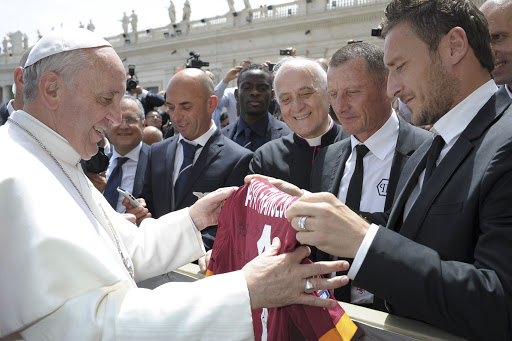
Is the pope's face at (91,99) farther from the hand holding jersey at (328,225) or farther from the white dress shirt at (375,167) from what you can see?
the white dress shirt at (375,167)

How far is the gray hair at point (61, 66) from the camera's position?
2.08 meters

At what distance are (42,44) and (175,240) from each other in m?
1.22

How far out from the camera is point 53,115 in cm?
211

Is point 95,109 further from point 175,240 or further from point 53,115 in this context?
point 175,240

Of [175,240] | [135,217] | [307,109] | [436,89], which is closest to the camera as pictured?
[436,89]

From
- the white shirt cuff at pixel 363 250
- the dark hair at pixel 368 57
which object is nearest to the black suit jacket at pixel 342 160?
the dark hair at pixel 368 57

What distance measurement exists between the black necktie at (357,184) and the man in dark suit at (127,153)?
207 cm

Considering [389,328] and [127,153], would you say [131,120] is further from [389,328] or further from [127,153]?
[389,328]

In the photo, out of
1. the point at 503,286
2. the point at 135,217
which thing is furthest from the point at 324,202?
the point at 135,217

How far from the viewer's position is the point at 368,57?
2814 mm

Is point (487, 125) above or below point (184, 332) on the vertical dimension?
above

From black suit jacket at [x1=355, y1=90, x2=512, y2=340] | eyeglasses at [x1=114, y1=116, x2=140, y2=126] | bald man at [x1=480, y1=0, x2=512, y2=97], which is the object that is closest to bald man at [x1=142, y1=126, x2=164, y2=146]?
eyeglasses at [x1=114, y1=116, x2=140, y2=126]

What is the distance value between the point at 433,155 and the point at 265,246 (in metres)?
0.78

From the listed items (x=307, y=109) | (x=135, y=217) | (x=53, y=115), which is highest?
(x=53, y=115)
